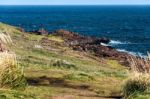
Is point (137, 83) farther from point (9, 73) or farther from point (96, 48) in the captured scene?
point (96, 48)

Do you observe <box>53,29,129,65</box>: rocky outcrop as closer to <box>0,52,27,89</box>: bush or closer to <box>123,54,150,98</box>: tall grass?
<box>123,54,150,98</box>: tall grass

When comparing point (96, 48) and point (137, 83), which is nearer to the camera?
point (137, 83)

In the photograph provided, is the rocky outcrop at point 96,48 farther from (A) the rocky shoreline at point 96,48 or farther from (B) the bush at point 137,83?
(B) the bush at point 137,83

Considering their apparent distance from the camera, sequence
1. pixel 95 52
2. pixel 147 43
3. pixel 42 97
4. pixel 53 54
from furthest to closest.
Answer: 1. pixel 147 43
2. pixel 95 52
3. pixel 53 54
4. pixel 42 97

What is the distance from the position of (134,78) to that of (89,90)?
7.72 ft

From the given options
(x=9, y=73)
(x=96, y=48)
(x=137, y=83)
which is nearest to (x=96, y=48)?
(x=96, y=48)

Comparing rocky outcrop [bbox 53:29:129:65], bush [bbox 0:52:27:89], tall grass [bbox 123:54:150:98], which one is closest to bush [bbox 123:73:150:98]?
tall grass [bbox 123:54:150:98]

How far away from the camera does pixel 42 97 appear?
684 inches

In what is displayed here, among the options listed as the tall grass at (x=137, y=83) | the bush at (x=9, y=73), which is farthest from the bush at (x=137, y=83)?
the bush at (x=9, y=73)

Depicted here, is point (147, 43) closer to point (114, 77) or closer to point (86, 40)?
point (86, 40)

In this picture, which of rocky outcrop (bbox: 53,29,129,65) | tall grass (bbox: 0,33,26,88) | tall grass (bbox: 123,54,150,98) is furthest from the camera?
rocky outcrop (bbox: 53,29,129,65)

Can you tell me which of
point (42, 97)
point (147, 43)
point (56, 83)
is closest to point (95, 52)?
point (147, 43)

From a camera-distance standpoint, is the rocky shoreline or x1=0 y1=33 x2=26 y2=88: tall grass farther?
the rocky shoreline

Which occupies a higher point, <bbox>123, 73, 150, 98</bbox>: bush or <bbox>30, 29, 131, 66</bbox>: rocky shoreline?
<bbox>123, 73, 150, 98</bbox>: bush
